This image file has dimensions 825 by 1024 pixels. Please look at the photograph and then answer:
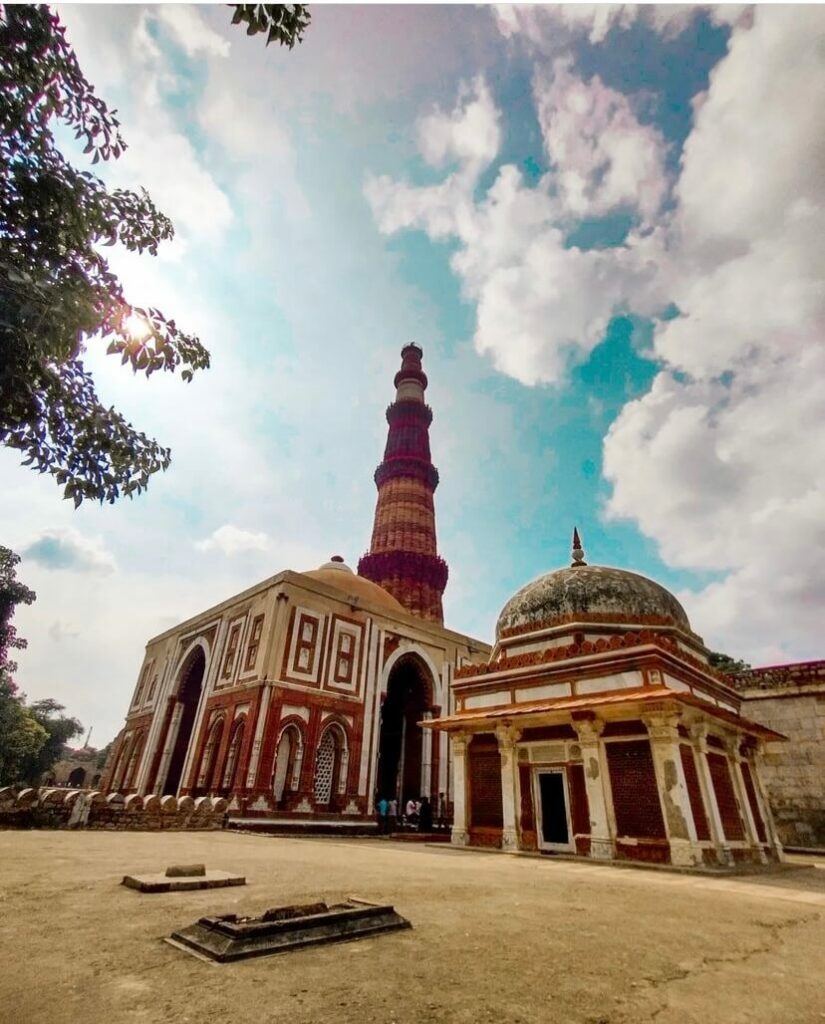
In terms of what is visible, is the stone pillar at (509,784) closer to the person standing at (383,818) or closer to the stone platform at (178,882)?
the person standing at (383,818)

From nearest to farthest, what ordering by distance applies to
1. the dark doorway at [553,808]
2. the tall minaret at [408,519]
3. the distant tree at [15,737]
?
the dark doorway at [553,808], the tall minaret at [408,519], the distant tree at [15,737]

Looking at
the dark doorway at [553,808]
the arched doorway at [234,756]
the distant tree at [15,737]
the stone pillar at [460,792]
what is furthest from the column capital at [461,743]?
the distant tree at [15,737]

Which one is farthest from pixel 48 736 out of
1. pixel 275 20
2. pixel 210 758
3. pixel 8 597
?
pixel 275 20

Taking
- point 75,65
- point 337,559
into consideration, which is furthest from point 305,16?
point 337,559

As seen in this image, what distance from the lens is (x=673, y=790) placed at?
9.20m

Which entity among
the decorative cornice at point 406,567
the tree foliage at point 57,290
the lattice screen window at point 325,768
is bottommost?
the lattice screen window at point 325,768

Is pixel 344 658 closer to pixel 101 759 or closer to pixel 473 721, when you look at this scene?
pixel 473 721

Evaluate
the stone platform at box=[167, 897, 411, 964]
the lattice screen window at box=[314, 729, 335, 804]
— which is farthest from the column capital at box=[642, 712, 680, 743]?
the lattice screen window at box=[314, 729, 335, 804]

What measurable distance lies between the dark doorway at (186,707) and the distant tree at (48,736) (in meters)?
26.5

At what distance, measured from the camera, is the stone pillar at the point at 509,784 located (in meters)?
11.0

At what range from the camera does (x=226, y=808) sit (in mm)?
14031

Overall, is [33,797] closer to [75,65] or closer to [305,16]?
[75,65]

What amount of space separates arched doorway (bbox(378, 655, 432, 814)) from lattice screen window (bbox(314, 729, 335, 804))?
10.6ft

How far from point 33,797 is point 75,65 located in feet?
40.6
